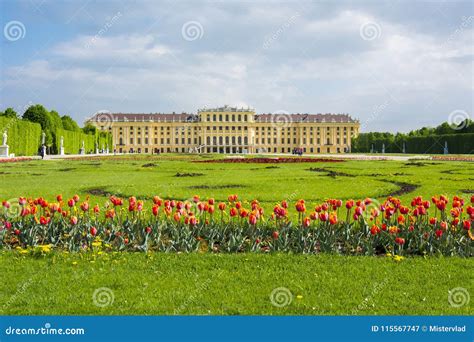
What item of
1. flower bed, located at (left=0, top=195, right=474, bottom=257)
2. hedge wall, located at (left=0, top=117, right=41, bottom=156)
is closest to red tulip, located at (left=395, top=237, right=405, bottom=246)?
flower bed, located at (left=0, top=195, right=474, bottom=257)

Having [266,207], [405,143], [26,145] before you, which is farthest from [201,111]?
[266,207]

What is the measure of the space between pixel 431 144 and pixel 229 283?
180ft

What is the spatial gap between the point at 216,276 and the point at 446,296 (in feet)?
6.17

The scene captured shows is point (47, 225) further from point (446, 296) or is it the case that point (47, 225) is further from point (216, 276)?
point (446, 296)

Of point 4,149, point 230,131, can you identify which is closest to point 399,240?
point 4,149

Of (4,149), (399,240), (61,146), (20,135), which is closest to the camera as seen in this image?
(399,240)

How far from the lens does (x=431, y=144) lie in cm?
5425

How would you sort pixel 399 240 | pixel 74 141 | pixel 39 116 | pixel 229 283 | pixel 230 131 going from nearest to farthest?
1. pixel 229 283
2. pixel 399 240
3. pixel 39 116
4. pixel 74 141
5. pixel 230 131

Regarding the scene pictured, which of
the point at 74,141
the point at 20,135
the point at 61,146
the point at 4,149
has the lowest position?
the point at 4,149

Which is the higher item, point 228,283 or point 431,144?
point 431,144

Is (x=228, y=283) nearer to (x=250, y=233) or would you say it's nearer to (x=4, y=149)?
(x=250, y=233)

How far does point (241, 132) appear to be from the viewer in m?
95.7

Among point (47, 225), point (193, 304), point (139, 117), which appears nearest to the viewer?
point (193, 304)

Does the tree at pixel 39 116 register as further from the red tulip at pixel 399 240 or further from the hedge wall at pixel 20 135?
the red tulip at pixel 399 240
